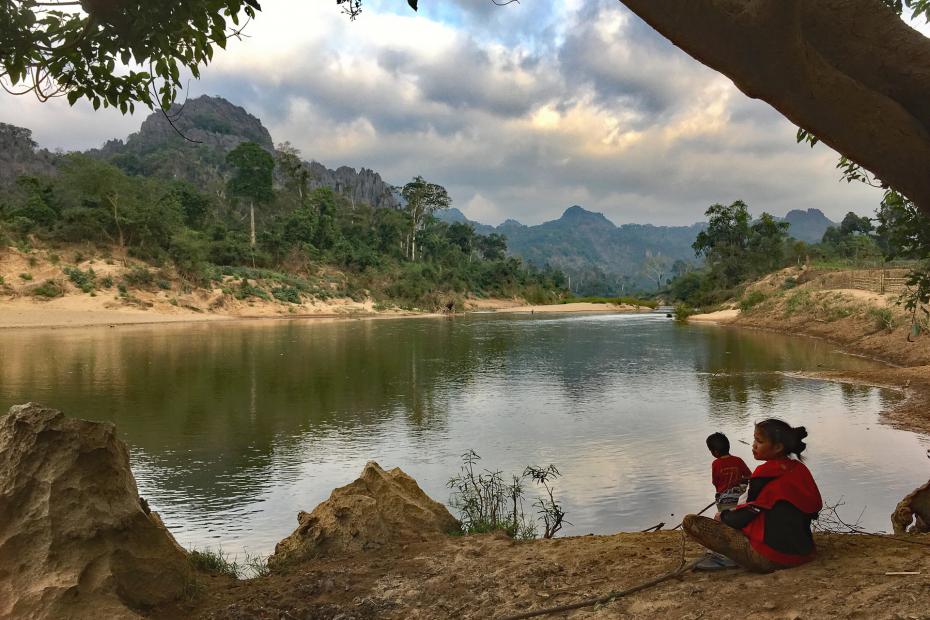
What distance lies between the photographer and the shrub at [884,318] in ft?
74.9

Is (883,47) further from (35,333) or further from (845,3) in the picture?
(35,333)

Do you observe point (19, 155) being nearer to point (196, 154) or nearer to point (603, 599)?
point (196, 154)

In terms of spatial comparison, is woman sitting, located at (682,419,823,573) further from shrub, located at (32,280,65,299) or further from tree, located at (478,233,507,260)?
tree, located at (478,233,507,260)

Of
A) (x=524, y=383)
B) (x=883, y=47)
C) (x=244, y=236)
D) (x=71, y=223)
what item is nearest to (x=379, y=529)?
(x=883, y=47)

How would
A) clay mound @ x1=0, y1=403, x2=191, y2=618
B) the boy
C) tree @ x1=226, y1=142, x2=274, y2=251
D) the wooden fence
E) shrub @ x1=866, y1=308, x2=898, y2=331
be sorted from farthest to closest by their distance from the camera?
1. tree @ x1=226, y1=142, x2=274, y2=251
2. the wooden fence
3. shrub @ x1=866, y1=308, x2=898, y2=331
4. the boy
5. clay mound @ x1=0, y1=403, x2=191, y2=618

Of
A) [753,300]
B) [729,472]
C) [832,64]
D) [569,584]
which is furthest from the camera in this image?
[753,300]

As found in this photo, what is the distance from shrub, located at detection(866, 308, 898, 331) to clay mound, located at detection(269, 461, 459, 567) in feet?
75.1

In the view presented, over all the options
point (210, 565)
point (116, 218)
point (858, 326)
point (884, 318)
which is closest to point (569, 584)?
point (210, 565)

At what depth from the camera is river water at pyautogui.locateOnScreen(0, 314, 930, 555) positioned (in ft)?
26.0

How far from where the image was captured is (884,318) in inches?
931

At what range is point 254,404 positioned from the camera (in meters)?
14.3

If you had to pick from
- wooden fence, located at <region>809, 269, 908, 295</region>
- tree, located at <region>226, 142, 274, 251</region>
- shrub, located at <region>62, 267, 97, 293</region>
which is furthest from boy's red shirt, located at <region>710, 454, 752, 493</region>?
tree, located at <region>226, 142, 274, 251</region>

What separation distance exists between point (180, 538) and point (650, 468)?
6.31 meters

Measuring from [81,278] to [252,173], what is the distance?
2617 cm
